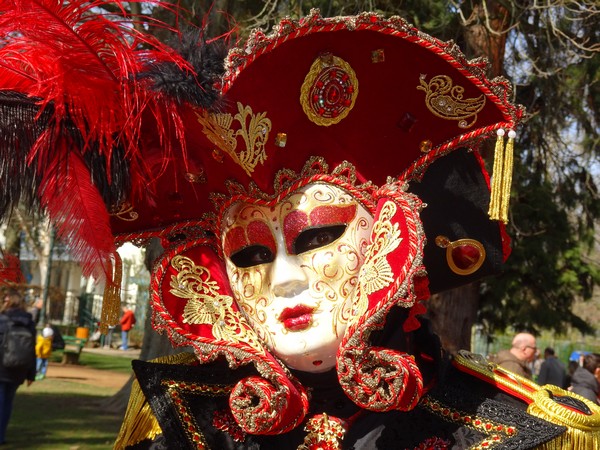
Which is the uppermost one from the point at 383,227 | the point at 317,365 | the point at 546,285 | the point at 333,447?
the point at 383,227

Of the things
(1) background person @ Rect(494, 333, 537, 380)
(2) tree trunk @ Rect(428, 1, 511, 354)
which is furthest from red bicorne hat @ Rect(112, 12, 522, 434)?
(1) background person @ Rect(494, 333, 537, 380)

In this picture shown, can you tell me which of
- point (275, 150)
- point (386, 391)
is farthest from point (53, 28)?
point (386, 391)

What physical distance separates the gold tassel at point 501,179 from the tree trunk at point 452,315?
386cm

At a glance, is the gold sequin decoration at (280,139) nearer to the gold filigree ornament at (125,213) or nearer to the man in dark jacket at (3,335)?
the gold filigree ornament at (125,213)

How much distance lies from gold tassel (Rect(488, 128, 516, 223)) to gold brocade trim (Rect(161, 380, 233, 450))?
50.3 inches

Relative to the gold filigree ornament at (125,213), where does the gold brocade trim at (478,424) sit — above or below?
below

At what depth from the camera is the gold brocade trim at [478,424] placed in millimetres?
2943

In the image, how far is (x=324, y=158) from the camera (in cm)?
312

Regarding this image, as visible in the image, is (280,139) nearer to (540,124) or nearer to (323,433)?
(323,433)

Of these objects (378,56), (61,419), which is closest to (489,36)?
(378,56)

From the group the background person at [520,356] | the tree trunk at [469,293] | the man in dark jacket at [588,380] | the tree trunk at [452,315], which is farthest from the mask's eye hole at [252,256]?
the man in dark jacket at [588,380]

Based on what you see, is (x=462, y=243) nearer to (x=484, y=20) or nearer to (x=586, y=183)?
(x=484, y=20)

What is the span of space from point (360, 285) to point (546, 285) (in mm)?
9054

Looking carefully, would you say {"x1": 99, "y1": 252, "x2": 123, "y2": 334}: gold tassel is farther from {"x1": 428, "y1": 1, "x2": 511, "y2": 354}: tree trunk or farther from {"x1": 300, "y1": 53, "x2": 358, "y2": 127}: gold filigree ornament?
{"x1": 428, "y1": 1, "x2": 511, "y2": 354}: tree trunk
